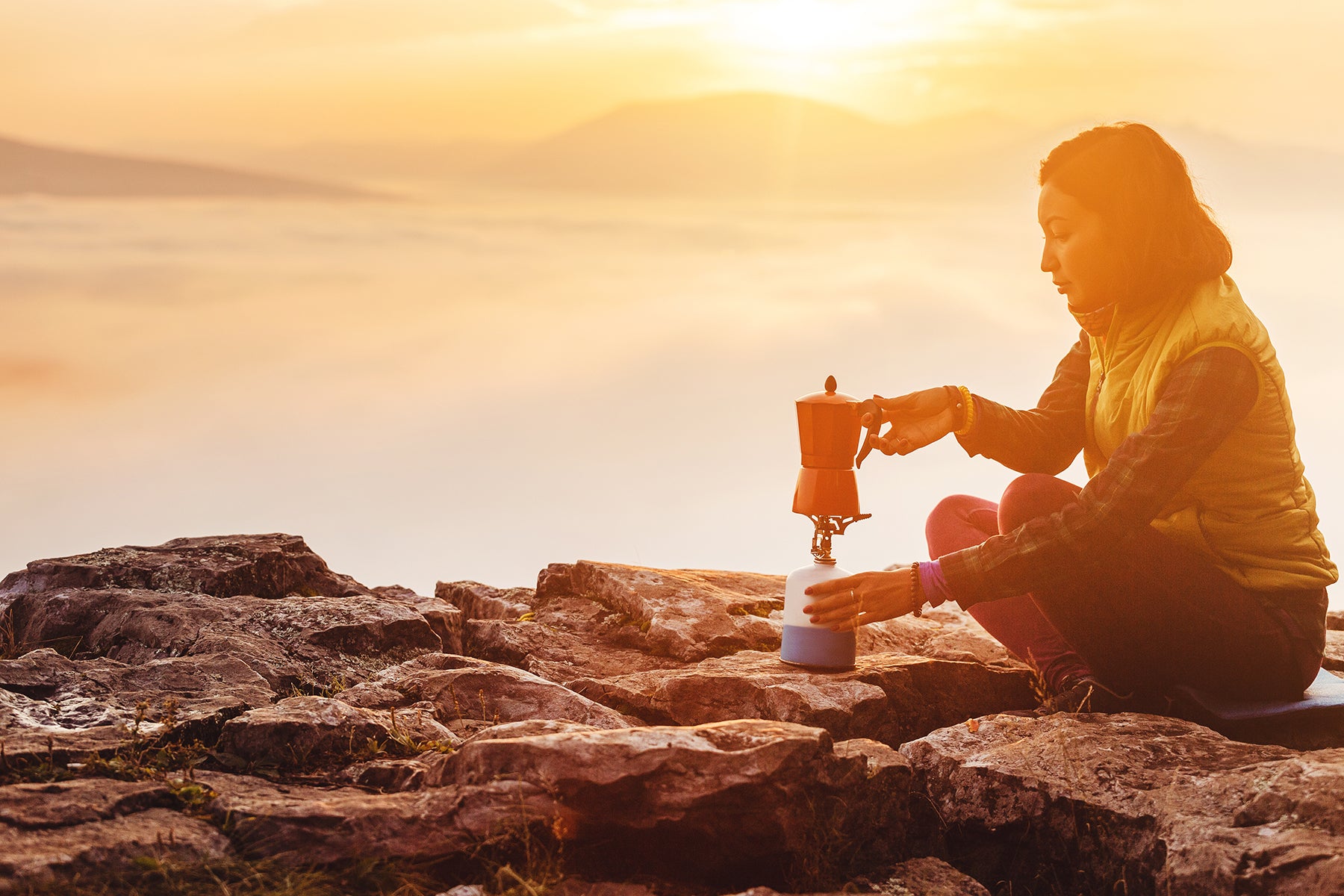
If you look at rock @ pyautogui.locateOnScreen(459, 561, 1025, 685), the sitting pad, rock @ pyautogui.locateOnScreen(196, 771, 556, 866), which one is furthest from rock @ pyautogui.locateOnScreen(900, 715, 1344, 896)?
rock @ pyautogui.locateOnScreen(196, 771, 556, 866)

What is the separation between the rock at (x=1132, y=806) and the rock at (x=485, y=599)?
9.93 ft

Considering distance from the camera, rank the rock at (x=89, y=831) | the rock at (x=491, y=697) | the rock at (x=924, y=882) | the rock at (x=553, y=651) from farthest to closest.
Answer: the rock at (x=553, y=651), the rock at (x=491, y=697), the rock at (x=924, y=882), the rock at (x=89, y=831)

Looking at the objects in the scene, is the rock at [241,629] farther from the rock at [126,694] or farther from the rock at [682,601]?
the rock at [682,601]

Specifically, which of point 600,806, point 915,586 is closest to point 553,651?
point 915,586

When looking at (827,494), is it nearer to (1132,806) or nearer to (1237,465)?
(1237,465)

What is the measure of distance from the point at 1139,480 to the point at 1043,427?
1216 mm

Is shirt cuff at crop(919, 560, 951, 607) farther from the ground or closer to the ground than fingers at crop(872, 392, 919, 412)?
closer to the ground

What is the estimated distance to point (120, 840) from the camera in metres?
2.81

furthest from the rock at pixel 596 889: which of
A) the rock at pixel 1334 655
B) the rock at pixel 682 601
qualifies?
the rock at pixel 1334 655

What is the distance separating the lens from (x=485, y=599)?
680 centimetres

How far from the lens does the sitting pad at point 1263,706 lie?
4.13m

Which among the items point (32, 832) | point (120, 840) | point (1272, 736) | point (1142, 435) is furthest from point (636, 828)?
point (1272, 736)

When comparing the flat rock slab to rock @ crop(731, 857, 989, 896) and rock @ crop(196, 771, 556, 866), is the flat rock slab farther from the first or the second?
rock @ crop(731, 857, 989, 896)

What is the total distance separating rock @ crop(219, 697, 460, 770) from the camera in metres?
3.58
